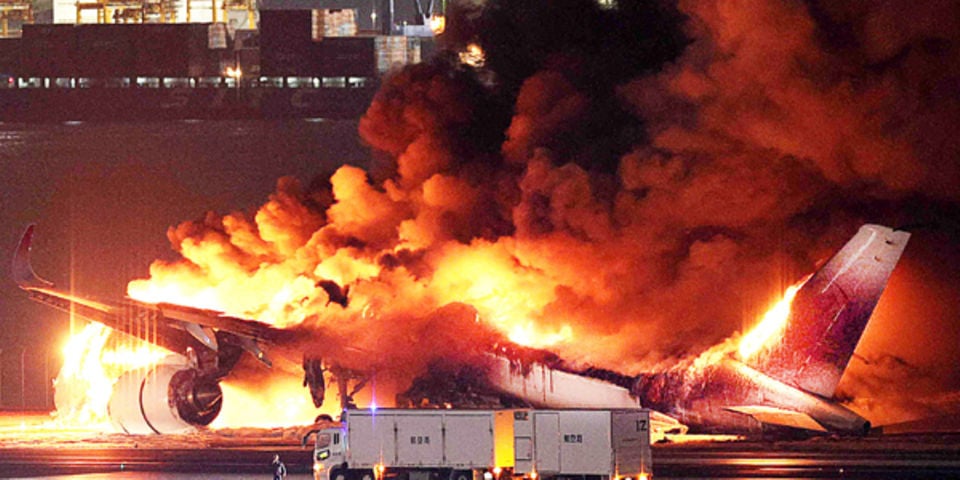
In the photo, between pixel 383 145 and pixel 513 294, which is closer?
pixel 513 294

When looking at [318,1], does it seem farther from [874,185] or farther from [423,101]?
[874,185]

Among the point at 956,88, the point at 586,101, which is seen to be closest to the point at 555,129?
the point at 586,101

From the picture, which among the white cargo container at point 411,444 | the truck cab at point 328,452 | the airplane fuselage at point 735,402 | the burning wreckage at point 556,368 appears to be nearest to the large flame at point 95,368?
the burning wreckage at point 556,368

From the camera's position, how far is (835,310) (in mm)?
46531

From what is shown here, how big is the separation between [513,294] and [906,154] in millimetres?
15779

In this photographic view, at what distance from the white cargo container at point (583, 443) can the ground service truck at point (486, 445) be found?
0.03 meters

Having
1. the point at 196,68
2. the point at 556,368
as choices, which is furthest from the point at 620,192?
the point at 196,68

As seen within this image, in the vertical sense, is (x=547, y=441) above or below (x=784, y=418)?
above

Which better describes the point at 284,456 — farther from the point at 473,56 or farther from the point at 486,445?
the point at 473,56

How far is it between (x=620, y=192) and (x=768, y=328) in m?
7.48

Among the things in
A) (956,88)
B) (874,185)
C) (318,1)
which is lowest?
(874,185)

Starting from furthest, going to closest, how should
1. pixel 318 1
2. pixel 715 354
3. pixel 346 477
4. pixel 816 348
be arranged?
pixel 318 1
pixel 715 354
pixel 816 348
pixel 346 477

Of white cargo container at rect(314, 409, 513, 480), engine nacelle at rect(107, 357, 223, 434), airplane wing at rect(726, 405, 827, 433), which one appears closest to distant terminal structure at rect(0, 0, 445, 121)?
engine nacelle at rect(107, 357, 223, 434)

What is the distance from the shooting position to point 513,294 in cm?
5594
